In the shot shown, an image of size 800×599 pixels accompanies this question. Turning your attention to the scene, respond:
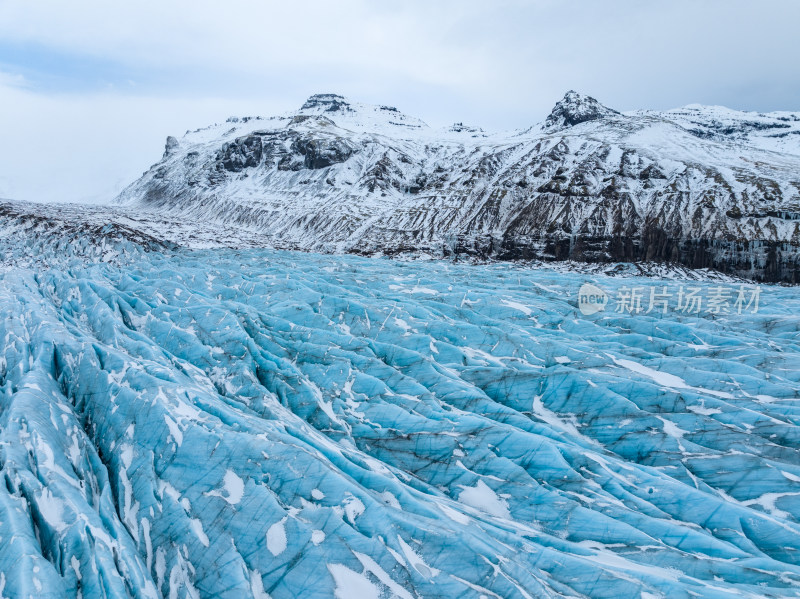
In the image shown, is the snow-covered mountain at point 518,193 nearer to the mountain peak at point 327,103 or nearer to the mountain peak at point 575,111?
the mountain peak at point 575,111

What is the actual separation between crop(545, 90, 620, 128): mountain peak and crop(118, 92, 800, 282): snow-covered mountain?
0.43m

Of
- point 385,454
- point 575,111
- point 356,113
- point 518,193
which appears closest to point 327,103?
point 356,113

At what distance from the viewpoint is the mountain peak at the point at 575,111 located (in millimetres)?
119750

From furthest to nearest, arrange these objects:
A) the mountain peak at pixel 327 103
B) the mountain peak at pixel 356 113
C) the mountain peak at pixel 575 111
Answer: the mountain peak at pixel 327 103 → the mountain peak at pixel 356 113 → the mountain peak at pixel 575 111

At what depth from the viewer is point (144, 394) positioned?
12.1m

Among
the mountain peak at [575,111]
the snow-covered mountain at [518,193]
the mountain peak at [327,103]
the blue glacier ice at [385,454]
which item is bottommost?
the blue glacier ice at [385,454]

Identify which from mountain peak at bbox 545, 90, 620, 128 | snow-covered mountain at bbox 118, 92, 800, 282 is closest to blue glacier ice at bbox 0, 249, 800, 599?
snow-covered mountain at bbox 118, 92, 800, 282

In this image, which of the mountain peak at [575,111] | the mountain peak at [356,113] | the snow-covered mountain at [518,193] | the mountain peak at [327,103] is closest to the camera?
the snow-covered mountain at [518,193]

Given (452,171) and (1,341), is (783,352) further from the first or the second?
(452,171)

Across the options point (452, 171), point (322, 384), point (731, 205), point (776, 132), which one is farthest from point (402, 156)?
point (776, 132)

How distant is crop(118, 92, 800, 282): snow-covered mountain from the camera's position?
56062 mm

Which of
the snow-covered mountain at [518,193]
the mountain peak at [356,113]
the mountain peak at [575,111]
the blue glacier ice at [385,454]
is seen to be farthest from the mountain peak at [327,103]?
the blue glacier ice at [385,454]

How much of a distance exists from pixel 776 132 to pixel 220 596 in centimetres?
19589

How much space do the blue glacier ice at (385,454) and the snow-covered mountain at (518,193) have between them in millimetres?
38160
